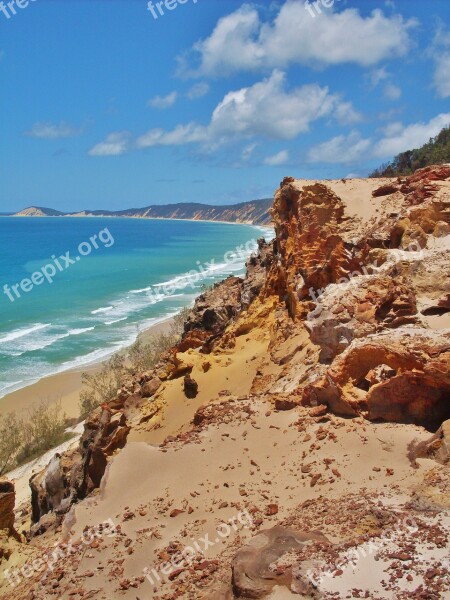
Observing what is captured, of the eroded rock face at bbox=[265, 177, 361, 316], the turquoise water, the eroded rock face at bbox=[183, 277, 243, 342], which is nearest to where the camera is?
the eroded rock face at bbox=[265, 177, 361, 316]

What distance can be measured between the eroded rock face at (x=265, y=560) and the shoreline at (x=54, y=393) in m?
21.0

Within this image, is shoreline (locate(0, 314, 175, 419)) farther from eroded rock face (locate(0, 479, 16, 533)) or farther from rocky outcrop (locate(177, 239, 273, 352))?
eroded rock face (locate(0, 479, 16, 533))

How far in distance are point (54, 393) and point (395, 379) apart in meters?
24.1

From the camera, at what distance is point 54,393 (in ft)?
96.8

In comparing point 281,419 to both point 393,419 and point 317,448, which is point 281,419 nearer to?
point 317,448

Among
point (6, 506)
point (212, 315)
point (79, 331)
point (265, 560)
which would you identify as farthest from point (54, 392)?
point (265, 560)

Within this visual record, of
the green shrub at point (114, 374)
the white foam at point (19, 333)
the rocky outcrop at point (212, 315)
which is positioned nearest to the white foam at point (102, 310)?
the white foam at point (19, 333)

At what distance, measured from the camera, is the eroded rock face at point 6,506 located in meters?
11.3

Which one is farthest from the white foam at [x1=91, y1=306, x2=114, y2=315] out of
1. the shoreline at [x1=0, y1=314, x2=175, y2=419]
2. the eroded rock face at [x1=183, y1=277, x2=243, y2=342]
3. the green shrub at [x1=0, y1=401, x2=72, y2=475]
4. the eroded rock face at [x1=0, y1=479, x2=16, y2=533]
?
the eroded rock face at [x1=0, y1=479, x2=16, y2=533]

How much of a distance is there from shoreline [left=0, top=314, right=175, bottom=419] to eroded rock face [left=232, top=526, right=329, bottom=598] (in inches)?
826

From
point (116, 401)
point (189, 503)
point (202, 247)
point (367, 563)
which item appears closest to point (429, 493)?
point (367, 563)

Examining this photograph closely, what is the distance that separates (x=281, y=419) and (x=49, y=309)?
45.8m

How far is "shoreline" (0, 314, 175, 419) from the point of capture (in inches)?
1091

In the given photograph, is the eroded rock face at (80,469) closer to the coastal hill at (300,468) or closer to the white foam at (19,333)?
the coastal hill at (300,468)
